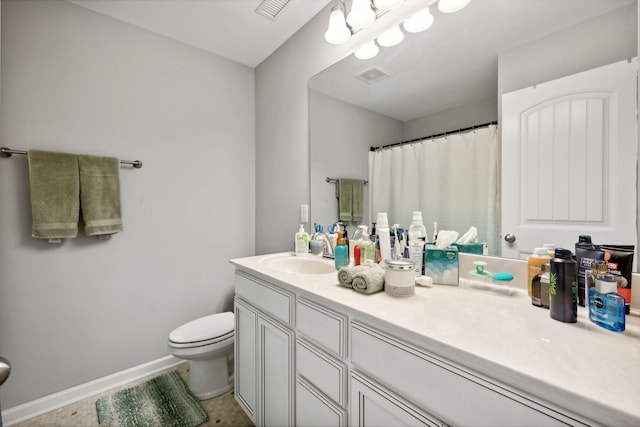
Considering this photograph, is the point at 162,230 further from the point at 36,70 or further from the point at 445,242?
the point at 445,242

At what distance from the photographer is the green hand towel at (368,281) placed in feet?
2.91

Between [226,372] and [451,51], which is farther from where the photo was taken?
[226,372]

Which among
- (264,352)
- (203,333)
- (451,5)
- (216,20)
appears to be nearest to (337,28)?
(451,5)

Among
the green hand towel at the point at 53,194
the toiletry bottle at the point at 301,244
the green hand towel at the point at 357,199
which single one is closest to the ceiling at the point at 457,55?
the green hand towel at the point at 357,199

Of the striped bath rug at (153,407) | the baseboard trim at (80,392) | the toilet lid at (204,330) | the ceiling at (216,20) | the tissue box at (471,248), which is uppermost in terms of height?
the ceiling at (216,20)

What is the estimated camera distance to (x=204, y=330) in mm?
1623

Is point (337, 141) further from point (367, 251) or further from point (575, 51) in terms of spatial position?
point (575, 51)

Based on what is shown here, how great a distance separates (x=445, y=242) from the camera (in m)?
1.06

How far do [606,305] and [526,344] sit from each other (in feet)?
0.81

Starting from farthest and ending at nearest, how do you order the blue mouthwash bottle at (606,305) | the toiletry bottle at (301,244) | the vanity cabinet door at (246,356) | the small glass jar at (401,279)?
1. the toiletry bottle at (301,244)
2. the vanity cabinet door at (246,356)
3. the small glass jar at (401,279)
4. the blue mouthwash bottle at (606,305)

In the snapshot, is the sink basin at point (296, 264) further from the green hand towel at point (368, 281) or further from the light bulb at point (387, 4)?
the light bulb at point (387, 4)

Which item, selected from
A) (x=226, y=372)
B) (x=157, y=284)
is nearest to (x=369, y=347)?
(x=226, y=372)

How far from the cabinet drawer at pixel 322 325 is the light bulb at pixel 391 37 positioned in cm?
126

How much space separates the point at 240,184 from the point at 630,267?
7.08 feet
